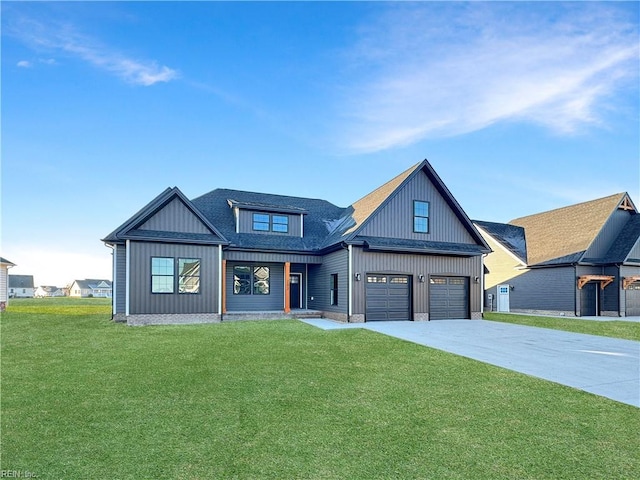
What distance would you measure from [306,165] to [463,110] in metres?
10.5

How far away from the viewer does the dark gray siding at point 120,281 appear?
1589 centimetres

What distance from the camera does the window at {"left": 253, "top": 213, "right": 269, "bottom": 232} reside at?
19.5 m

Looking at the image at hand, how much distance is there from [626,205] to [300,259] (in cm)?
2307

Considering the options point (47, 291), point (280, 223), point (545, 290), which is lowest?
point (47, 291)

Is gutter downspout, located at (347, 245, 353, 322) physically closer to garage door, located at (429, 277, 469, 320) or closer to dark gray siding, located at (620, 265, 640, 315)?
garage door, located at (429, 277, 469, 320)

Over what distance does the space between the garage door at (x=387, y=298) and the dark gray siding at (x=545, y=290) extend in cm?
1264

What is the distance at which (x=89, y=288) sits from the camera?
3986 inches

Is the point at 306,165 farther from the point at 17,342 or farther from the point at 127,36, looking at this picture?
the point at 17,342

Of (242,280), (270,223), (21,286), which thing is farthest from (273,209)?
(21,286)

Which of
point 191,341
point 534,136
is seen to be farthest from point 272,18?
point 534,136

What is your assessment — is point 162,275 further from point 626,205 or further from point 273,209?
point 626,205

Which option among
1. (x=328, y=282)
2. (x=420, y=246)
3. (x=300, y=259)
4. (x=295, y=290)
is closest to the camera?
(x=420, y=246)

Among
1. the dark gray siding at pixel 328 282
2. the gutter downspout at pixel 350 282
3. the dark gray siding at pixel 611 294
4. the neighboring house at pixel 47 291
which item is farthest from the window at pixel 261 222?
the neighboring house at pixel 47 291

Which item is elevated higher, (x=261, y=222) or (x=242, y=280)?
(x=261, y=222)
